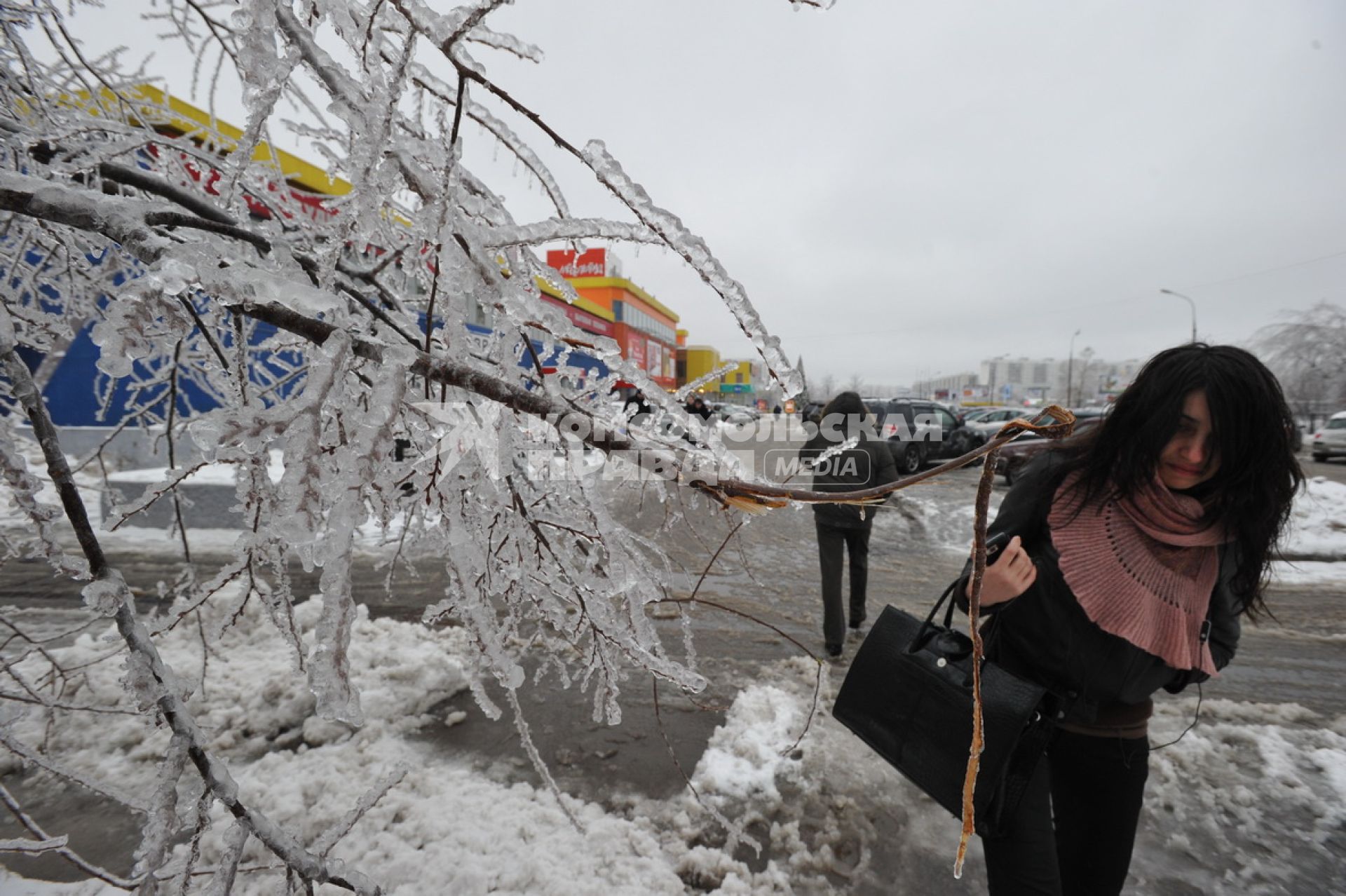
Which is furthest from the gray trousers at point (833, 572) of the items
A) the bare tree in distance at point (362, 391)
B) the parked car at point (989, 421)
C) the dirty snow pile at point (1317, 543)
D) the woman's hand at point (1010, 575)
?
the parked car at point (989, 421)

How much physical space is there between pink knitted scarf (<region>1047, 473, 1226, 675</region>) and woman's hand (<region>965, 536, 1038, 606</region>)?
0.12m

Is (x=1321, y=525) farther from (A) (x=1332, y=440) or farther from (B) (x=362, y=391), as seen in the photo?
(A) (x=1332, y=440)

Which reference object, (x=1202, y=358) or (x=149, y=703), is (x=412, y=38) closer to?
(x=149, y=703)

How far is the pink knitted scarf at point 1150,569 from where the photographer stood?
1502 mm

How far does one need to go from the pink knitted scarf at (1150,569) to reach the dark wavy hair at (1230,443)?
57 mm

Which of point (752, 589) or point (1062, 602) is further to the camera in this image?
point (752, 589)

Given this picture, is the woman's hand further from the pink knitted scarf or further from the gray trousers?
the gray trousers

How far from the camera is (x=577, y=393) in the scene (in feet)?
4.01

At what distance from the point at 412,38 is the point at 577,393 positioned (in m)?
0.66

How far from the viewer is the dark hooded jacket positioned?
13.1ft

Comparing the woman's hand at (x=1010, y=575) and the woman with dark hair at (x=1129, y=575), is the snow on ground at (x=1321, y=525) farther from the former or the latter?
the woman's hand at (x=1010, y=575)

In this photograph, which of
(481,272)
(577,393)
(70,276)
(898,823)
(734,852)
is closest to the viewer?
(481,272)

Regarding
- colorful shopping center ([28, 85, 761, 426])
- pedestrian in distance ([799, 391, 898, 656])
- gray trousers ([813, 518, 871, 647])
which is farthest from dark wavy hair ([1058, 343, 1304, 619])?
gray trousers ([813, 518, 871, 647])

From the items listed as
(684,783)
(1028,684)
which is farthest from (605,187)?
(684,783)
